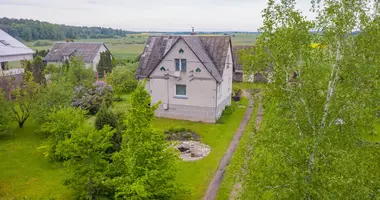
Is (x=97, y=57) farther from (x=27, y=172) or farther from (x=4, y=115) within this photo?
(x=27, y=172)

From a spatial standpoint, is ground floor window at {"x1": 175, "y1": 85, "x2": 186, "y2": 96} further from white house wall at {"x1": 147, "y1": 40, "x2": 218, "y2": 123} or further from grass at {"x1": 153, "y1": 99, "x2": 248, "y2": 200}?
grass at {"x1": 153, "y1": 99, "x2": 248, "y2": 200}

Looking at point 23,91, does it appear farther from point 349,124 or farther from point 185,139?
point 349,124

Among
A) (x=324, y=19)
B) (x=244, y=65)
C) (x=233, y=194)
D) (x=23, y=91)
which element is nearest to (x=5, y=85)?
(x=23, y=91)

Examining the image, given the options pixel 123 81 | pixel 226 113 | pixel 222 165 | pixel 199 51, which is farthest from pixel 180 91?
pixel 123 81

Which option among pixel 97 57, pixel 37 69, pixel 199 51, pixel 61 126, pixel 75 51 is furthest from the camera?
pixel 97 57

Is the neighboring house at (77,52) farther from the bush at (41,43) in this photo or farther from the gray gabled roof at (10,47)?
the bush at (41,43)

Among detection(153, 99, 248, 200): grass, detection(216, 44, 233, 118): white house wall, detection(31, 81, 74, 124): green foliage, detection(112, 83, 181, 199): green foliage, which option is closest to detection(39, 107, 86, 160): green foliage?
detection(31, 81, 74, 124): green foliage
